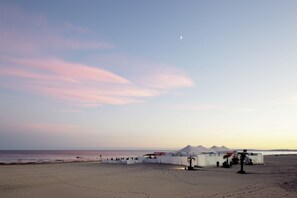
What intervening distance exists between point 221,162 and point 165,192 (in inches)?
754

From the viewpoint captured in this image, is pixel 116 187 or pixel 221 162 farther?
pixel 221 162

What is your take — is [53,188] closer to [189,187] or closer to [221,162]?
[189,187]

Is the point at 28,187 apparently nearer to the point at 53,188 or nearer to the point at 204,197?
the point at 53,188

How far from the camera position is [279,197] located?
12.9 m

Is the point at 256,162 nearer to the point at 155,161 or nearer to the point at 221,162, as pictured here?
the point at 221,162

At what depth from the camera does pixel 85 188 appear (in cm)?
1622

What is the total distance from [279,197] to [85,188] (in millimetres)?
9220

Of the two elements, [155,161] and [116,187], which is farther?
[155,161]

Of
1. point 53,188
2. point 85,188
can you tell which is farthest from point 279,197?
point 53,188

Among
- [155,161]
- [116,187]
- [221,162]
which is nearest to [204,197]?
[116,187]

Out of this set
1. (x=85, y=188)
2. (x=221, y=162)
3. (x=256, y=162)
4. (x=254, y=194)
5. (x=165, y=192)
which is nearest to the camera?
(x=254, y=194)

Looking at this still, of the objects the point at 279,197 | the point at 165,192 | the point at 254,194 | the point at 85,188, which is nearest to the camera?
the point at 279,197

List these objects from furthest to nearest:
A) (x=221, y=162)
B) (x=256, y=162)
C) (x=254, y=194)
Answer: (x=256, y=162) < (x=221, y=162) < (x=254, y=194)

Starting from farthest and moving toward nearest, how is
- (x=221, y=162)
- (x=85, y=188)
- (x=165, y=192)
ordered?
(x=221, y=162) → (x=85, y=188) → (x=165, y=192)
